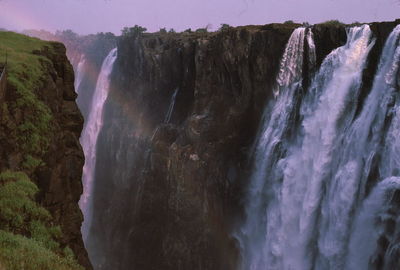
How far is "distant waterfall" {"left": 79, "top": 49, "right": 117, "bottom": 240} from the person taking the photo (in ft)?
154

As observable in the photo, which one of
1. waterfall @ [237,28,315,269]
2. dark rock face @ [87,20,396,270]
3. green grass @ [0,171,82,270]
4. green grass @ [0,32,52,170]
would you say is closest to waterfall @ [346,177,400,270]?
dark rock face @ [87,20,396,270]

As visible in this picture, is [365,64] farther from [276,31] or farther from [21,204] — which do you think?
[21,204]

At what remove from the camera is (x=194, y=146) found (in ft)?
102

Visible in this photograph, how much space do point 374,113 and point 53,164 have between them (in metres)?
15.8

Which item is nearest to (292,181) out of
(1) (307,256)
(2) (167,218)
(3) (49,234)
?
(1) (307,256)

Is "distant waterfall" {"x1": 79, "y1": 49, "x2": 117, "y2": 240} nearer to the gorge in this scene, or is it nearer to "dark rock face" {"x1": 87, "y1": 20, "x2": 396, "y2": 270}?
the gorge

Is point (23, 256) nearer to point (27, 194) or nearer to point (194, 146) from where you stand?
point (27, 194)

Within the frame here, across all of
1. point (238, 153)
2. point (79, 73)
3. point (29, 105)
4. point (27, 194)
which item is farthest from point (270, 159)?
point (79, 73)

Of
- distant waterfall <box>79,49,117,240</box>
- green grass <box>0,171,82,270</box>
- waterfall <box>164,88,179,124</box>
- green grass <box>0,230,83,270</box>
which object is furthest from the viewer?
distant waterfall <box>79,49,117,240</box>

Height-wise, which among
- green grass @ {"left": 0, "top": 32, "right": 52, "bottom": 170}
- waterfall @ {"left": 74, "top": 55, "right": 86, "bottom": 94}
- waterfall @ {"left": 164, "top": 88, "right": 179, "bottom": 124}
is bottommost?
green grass @ {"left": 0, "top": 32, "right": 52, "bottom": 170}

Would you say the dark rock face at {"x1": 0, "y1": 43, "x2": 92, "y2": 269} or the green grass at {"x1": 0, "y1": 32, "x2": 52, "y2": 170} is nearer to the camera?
the dark rock face at {"x1": 0, "y1": 43, "x2": 92, "y2": 269}

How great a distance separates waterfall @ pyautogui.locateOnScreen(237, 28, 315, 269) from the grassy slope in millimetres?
15700

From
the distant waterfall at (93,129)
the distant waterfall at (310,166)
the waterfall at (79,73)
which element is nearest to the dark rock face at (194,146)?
the distant waterfall at (310,166)

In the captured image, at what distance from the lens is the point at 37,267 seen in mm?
7395
